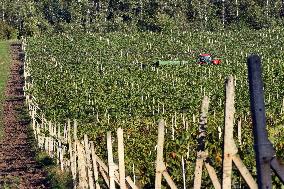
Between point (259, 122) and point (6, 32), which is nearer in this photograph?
point (259, 122)

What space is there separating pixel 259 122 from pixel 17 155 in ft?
68.6

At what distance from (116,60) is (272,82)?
23979mm

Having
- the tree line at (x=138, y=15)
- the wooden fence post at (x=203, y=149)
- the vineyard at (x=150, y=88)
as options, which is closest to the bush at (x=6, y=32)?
the tree line at (x=138, y=15)

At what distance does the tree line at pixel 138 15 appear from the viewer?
101 m

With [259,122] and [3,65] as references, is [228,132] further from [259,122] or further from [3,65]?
[3,65]

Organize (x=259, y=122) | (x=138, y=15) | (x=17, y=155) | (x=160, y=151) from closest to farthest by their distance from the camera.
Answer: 1. (x=259, y=122)
2. (x=160, y=151)
3. (x=17, y=155)
4. (x=138, y=15)

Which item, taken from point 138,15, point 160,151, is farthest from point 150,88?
point 138,15

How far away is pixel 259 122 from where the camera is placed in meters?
3.31

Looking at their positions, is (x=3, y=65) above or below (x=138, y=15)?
below

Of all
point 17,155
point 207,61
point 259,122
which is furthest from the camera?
point 207,61

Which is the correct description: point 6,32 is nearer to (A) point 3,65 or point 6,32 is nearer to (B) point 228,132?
(A) point 3,65

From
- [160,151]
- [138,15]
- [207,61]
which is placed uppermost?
[160,151]

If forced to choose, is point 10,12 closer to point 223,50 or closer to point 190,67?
point 223,50

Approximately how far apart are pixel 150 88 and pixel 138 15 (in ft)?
229
